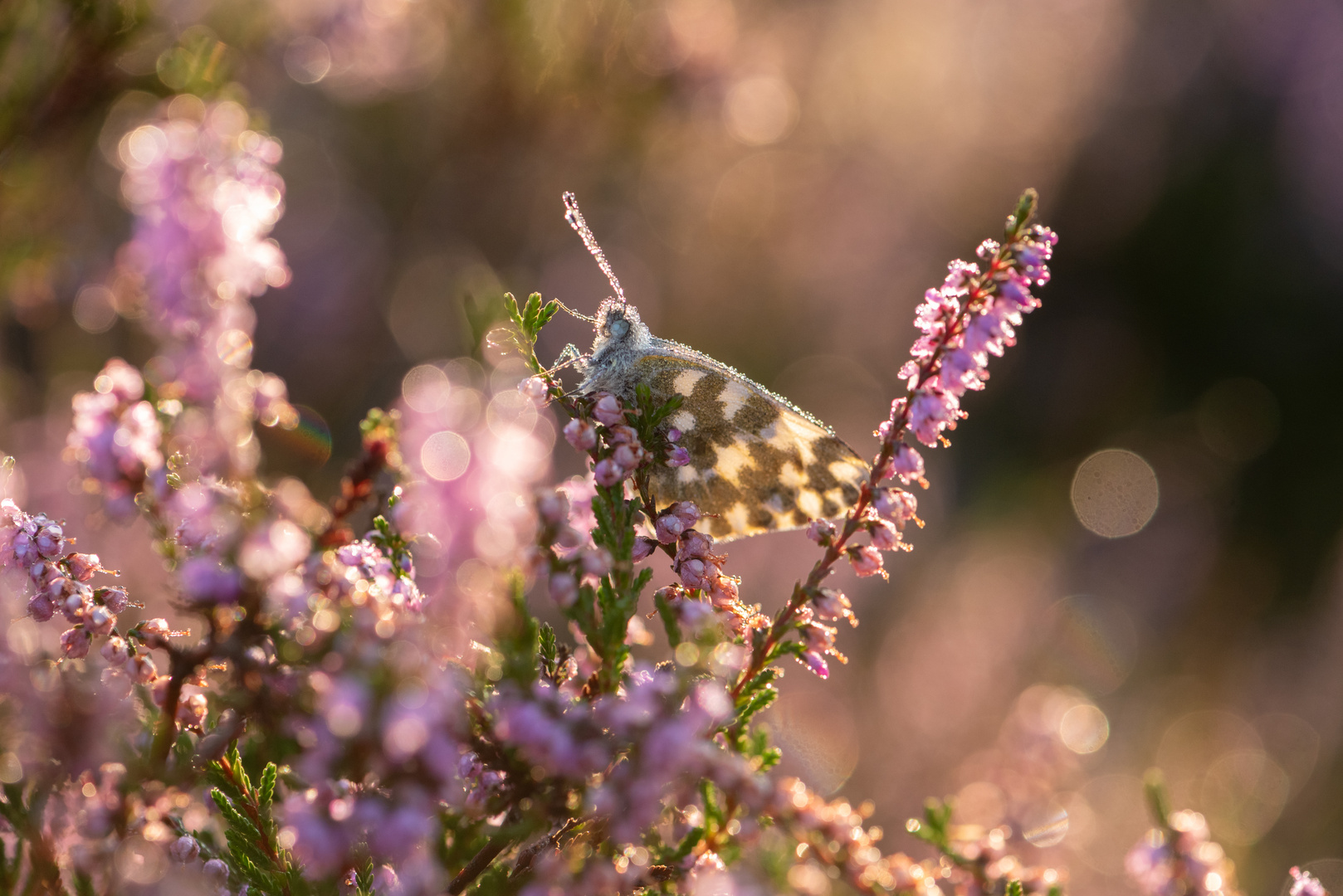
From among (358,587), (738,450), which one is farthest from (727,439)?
(358,587)

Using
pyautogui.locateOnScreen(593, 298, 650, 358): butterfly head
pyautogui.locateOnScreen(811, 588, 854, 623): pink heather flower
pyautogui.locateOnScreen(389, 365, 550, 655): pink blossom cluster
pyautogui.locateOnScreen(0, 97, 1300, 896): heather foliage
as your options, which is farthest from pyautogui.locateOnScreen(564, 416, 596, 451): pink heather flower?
pyautogui.locateOnScreen(593, 298, 650, 358): butterfly head

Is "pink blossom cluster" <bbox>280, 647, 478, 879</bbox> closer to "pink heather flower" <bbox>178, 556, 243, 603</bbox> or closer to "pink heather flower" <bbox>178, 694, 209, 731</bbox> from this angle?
"pink heather flower" <bbox>178, 556, 243, 603</bbox>

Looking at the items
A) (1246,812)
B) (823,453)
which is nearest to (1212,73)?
(1246,812)

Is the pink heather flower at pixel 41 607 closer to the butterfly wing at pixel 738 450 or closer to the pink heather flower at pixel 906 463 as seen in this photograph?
the butterfly wing at pixel 738 450

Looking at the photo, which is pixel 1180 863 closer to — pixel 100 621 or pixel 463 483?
pixel 463 483

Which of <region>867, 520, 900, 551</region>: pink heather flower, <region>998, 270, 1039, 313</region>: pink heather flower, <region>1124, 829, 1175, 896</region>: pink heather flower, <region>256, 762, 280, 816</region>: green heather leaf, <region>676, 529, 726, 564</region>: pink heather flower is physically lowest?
<region>256, 762, 280, 816</region>: green heather leaf

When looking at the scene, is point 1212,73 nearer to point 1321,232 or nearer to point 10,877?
point 1321,232
